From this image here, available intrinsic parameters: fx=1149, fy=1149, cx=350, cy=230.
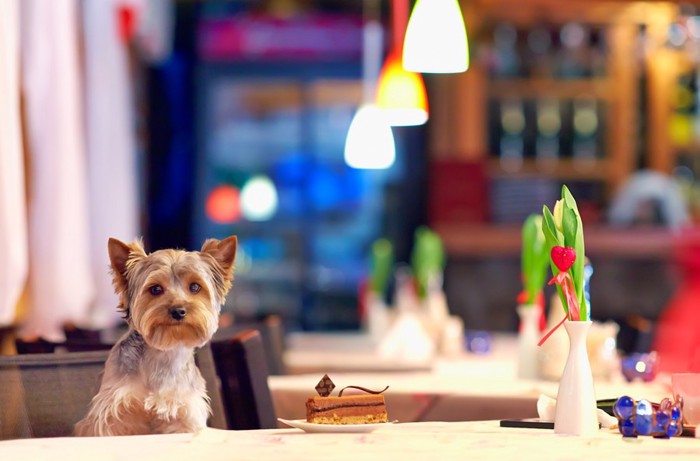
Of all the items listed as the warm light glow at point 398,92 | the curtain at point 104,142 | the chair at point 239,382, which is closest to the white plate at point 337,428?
the chair at point 239,382

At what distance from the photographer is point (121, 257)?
1.64 m

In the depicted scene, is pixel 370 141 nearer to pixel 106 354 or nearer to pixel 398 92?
pixel 398 92

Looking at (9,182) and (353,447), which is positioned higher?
(9,182)

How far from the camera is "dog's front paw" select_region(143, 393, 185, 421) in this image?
167 centimetres

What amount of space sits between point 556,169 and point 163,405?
20.8 feet

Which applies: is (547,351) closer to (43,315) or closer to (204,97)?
(43,315)

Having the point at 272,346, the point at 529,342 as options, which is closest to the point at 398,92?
the point at 272,346

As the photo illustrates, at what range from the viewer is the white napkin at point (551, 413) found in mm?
1911

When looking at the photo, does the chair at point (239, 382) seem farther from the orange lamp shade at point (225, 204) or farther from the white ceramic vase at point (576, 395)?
the orange lamp shade at point (225, 204)

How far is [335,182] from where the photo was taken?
331 inches

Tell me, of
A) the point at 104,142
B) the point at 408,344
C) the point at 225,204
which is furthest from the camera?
the point at 225,204

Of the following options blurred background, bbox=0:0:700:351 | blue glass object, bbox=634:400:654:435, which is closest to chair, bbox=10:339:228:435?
blue glass object, bbox=634:400:654:435

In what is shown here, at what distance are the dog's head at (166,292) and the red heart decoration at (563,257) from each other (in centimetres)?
55

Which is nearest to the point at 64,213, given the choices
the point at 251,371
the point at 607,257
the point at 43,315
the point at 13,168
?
the point at 43,315
